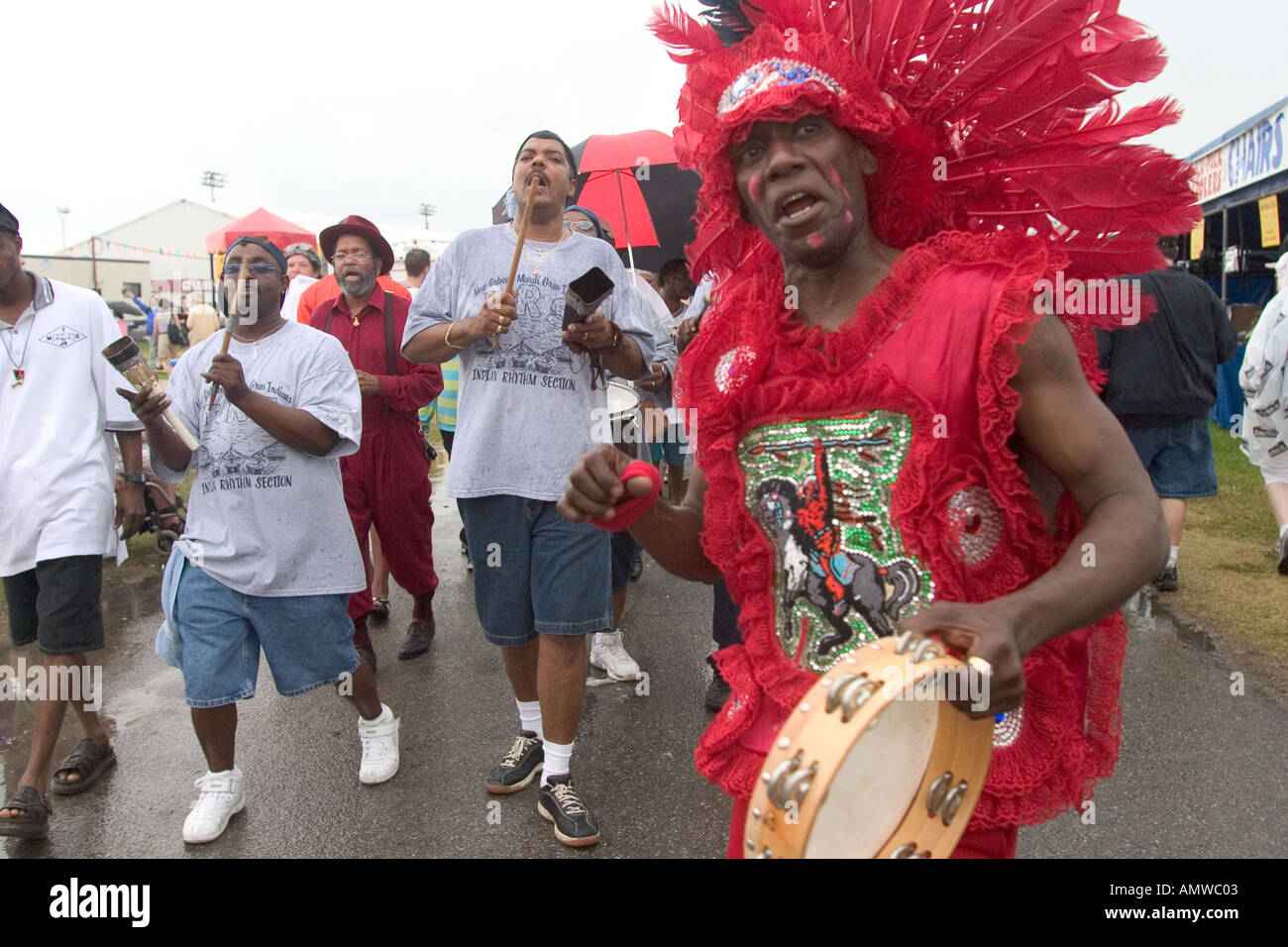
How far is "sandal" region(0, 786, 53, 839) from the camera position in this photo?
333cm

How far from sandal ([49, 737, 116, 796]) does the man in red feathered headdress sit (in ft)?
10.1

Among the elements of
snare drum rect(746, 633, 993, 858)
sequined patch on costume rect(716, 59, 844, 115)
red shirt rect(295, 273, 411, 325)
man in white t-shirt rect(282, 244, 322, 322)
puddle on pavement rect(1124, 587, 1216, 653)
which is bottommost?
puddle on pavement rect(1124, 587, 1216, 653)

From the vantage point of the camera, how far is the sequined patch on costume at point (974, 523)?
1.56 metres

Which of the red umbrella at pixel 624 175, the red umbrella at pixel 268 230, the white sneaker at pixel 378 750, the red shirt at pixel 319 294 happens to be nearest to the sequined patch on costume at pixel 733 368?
the white sneaker at pixel 378 750

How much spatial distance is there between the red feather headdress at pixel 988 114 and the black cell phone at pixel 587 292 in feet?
4.48

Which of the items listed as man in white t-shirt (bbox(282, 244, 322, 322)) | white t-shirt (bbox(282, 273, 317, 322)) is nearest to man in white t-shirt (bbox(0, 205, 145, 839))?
white t-shirt (bbox(282, 273, 317, 322))

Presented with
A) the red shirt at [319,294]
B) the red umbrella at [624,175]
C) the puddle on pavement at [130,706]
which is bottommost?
the puddle on pavement at [130,706]

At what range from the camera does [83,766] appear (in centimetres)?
383

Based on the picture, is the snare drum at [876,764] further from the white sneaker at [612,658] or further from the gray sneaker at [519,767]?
the white sneaker at [612,658]

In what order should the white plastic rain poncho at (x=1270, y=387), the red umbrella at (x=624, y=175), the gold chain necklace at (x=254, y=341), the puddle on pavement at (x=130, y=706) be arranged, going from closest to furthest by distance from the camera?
the gold chain necklace at (x=254, y=341), the puddle on pavement at (x=130, y=706), the white plastic rain poncho at (x=1270, y=387), the red umbrella at (x=624, y=175)

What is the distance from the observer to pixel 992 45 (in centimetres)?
178

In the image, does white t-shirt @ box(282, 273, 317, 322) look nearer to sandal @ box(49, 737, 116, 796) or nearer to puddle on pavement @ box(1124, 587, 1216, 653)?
sandal @ box(49, 737, 116, 796)

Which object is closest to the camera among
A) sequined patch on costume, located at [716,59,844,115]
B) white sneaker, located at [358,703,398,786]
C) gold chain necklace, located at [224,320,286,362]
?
sequined patch on costume, located at [716,59,844,115]

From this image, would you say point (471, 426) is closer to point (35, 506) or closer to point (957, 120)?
point (35, 506)
